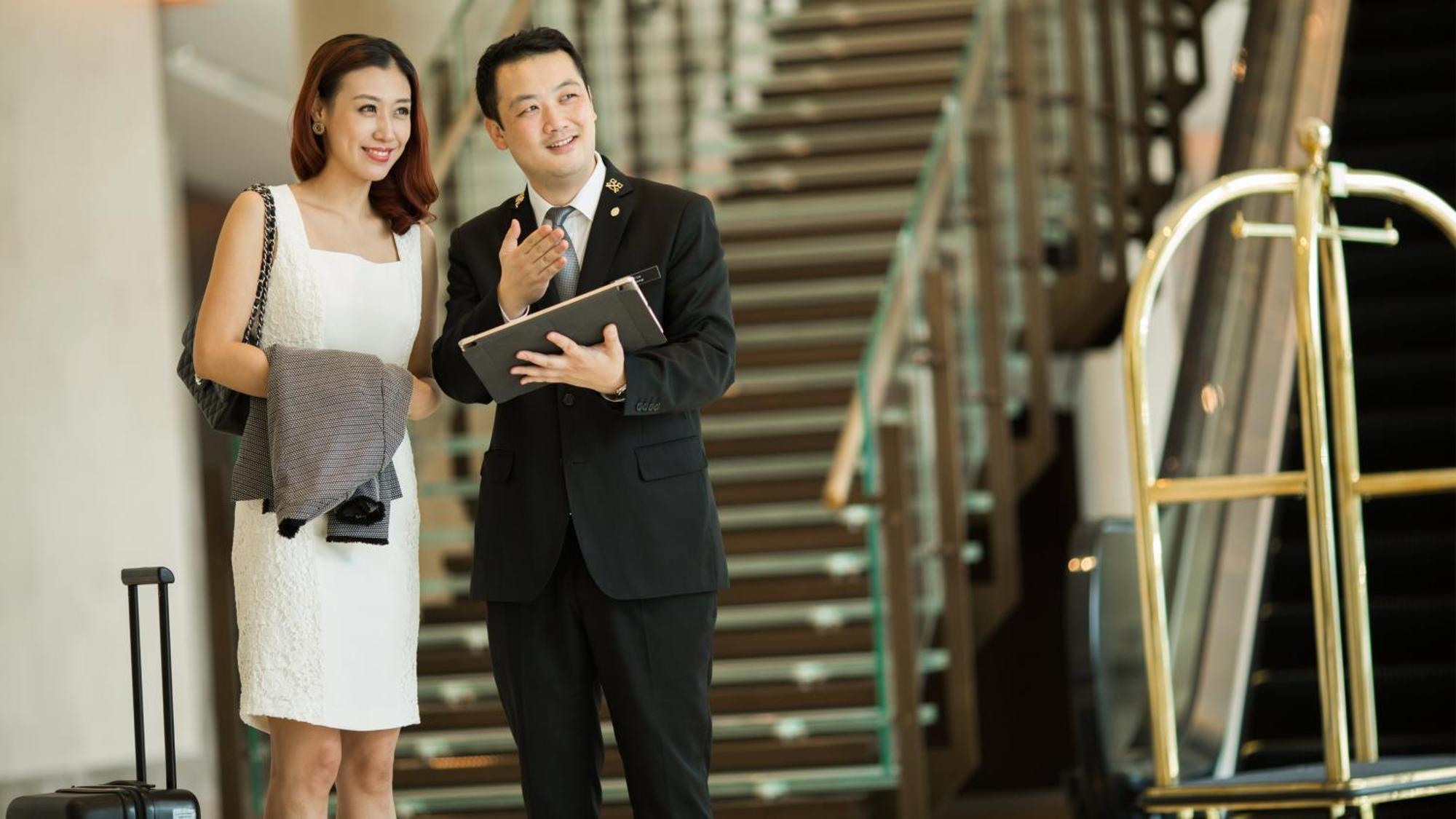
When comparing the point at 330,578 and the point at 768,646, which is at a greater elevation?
the point at 330,578

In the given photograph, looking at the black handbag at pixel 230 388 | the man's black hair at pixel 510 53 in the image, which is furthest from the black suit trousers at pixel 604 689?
the man's black hair at pixel 510 53

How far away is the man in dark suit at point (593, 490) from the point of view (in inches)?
99.8

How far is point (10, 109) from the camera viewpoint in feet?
22.6

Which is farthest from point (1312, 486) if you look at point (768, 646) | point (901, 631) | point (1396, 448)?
point (768, 646)

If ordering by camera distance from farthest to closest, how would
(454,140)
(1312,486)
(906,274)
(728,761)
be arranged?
(454,140)
(906,274)
(728,761)
(1312,486)

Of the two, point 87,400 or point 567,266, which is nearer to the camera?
point 567,266

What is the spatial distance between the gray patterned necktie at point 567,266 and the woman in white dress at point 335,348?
10.6 inches

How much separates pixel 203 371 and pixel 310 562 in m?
0.31

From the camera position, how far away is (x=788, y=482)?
752cm

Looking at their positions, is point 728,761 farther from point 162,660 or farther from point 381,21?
point 162,660

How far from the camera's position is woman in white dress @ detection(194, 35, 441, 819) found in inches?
104

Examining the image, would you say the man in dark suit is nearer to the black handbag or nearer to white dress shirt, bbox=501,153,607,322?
white dress shirt, bbox=501,153,607,322

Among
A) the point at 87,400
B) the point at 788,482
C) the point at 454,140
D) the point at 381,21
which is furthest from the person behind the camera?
the point at 381,21

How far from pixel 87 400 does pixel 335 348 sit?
479 cm
